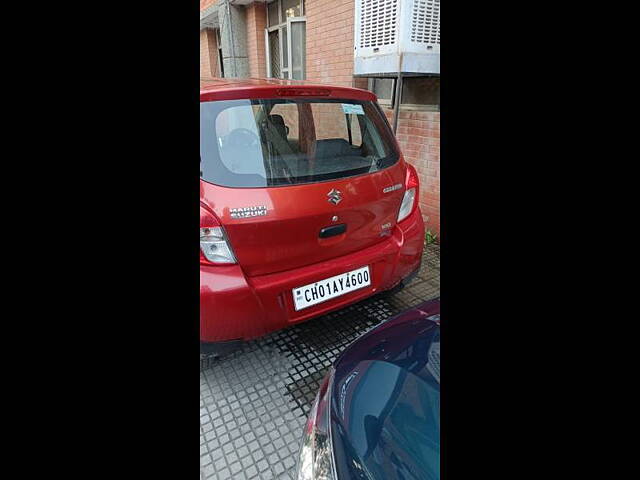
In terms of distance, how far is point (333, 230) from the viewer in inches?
81.7

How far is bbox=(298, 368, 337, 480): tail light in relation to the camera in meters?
1.13

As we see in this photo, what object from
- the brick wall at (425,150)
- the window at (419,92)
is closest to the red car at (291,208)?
the brick wall at (425,150)

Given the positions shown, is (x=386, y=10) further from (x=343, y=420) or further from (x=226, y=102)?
(x=343, y=420)

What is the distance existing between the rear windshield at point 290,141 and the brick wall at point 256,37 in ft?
Result: 19.8

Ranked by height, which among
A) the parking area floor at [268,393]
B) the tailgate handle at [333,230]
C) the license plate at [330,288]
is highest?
the tailgate handle at [333,230]

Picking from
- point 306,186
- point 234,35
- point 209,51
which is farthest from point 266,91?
point 209,51

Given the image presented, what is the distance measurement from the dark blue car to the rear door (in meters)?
0.67

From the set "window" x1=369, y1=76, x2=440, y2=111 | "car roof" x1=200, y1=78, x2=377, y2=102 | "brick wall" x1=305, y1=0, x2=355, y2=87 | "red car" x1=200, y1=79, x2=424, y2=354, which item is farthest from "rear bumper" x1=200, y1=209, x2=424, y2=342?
"brick wall" x1=305, y1=0, x2=355, y2=87

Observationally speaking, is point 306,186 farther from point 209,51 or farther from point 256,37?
point 209,51

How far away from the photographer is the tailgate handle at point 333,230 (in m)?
2.04

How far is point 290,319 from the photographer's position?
6.76ft

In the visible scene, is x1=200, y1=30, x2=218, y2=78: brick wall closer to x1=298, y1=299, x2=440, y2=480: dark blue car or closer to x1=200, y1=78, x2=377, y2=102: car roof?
x1=200, y1=78, x2=377, y2=102: car roof

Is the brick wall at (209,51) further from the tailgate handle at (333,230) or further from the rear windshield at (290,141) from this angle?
the tailgate handle at (333,230)
